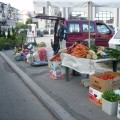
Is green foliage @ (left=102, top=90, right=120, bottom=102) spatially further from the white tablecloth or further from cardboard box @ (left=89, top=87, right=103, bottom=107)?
A: the white tablecloth

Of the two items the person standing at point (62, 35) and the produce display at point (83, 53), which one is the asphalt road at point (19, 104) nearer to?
the produce display at point (83, 53)

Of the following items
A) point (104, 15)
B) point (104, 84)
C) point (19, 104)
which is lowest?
point (19, 104)

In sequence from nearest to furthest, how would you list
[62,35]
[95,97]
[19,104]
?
[95,97] → [19,104] → [62,35]

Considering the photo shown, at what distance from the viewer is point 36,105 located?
736 cm

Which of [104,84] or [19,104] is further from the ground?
[104,84]

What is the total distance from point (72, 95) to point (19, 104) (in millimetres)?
1417

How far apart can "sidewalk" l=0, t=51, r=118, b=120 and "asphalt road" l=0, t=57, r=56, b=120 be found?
481 millimetres

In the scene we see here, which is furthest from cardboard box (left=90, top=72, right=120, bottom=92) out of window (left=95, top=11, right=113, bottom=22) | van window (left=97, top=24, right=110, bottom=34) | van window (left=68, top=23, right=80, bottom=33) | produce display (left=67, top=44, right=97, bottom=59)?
window (left=95, top=11, right=113, bottom=22)

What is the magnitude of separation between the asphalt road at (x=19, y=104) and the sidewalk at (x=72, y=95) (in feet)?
1.58

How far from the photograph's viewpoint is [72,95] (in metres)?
7.83

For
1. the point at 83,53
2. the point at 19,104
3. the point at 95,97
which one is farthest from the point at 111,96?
the point at 19,104

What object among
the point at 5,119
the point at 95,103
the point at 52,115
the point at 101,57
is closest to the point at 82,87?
the point at 101,57

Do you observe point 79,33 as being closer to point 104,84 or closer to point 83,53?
point 83,53

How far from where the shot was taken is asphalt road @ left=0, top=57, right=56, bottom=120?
648cm
